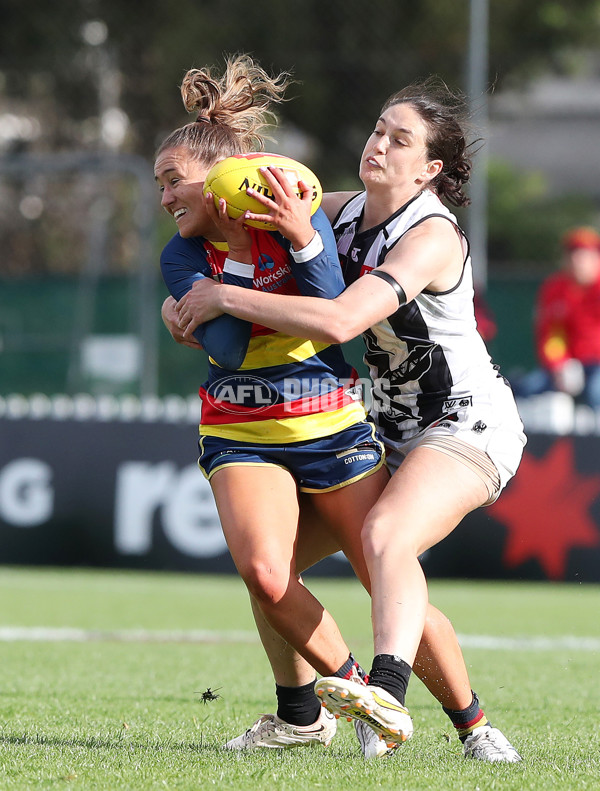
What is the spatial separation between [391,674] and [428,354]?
3.43 feet

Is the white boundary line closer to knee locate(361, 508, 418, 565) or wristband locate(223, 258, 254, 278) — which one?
knee locate(361, 508, 418, 565)

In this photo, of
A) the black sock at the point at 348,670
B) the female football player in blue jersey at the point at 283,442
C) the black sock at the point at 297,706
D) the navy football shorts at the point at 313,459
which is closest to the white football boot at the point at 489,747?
the female football player in blue jersey at the point at 283,442

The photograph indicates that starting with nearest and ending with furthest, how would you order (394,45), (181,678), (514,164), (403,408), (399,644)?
1. (399,644)
2. (403,408)
3. (181,678)
4. (394,45)
5. (514,164)

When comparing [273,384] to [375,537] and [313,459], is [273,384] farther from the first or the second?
[375,537]

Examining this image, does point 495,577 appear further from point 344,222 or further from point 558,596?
point 344,222

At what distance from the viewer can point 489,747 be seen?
13.0 feet

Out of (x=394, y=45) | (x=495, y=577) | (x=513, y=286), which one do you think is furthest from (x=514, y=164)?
(x=495, y=577)

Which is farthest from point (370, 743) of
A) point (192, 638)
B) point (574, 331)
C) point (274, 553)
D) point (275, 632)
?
point (574, 331)

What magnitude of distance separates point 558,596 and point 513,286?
5674mm

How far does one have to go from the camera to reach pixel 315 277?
12.4ft

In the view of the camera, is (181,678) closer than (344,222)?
No

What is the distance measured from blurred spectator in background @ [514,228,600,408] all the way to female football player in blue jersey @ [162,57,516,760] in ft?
23.4

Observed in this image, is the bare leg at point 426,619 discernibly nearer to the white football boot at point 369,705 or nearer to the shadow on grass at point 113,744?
the white football boot at point 369,705

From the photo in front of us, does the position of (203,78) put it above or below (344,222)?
above
